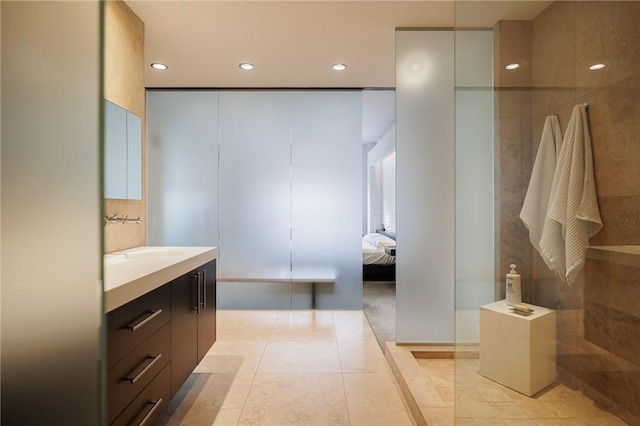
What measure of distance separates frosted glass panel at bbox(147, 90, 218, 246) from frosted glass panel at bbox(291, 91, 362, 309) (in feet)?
3.07

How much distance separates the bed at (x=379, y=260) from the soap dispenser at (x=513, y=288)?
3.34m

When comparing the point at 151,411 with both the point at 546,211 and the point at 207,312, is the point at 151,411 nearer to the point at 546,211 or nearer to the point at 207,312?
the point at 207,312

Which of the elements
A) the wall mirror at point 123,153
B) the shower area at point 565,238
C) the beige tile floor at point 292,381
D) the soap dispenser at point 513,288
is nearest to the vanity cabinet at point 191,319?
the beige tile floor at point 292,381

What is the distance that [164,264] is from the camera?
1.58 metres

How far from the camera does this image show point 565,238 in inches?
42.8

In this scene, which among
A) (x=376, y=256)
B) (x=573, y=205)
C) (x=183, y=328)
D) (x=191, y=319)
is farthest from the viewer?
(x=376, y=256)

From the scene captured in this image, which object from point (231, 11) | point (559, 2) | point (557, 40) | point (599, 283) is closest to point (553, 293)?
point (599, 283)

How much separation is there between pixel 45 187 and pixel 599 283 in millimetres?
1369

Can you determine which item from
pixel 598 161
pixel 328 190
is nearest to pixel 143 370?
pixel 598 161

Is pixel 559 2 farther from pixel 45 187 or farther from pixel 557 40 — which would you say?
pixel 45 187

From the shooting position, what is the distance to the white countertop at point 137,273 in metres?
1.13

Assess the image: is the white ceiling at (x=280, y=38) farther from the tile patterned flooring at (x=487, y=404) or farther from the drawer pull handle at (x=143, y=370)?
the drawer pull handle at (x=143, y=370)

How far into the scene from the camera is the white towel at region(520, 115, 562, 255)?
1102mm

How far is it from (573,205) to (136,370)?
66.4 inches
